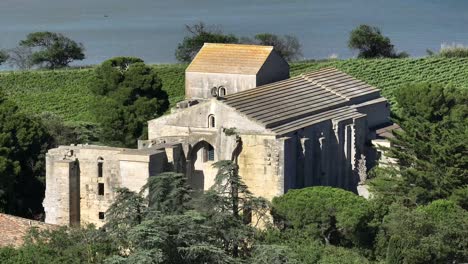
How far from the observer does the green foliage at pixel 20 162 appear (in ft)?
96.3

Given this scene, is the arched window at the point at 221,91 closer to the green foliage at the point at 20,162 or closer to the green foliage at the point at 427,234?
the green foliage at the point at 20,162

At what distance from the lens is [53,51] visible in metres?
62.7

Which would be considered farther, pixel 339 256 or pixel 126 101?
pixel 126 101

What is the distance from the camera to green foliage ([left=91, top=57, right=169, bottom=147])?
120ft

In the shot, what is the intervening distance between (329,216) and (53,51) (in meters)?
39.9

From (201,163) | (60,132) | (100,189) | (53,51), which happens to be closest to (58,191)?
(100,189)

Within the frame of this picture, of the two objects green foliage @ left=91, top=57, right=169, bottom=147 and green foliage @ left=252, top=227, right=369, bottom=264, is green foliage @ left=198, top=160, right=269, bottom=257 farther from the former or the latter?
green foliage @ left=91, top=57, right=169, bottom=147

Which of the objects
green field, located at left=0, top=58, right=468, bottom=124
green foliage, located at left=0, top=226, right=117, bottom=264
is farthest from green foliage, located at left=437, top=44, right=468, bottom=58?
green foliage, located at left=0, top=226, right=117, bottom=264

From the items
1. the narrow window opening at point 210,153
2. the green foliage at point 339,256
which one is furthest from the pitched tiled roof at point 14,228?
the narrow window opening at point 210,153

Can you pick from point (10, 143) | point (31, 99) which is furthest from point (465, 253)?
point (31, 99)

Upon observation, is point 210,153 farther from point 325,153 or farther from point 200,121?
point 325,153

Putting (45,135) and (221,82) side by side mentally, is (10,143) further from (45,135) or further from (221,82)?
(221,82)

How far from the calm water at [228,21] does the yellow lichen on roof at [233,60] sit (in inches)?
1598

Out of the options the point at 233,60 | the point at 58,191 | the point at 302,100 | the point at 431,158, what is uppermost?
the point at 233,60
